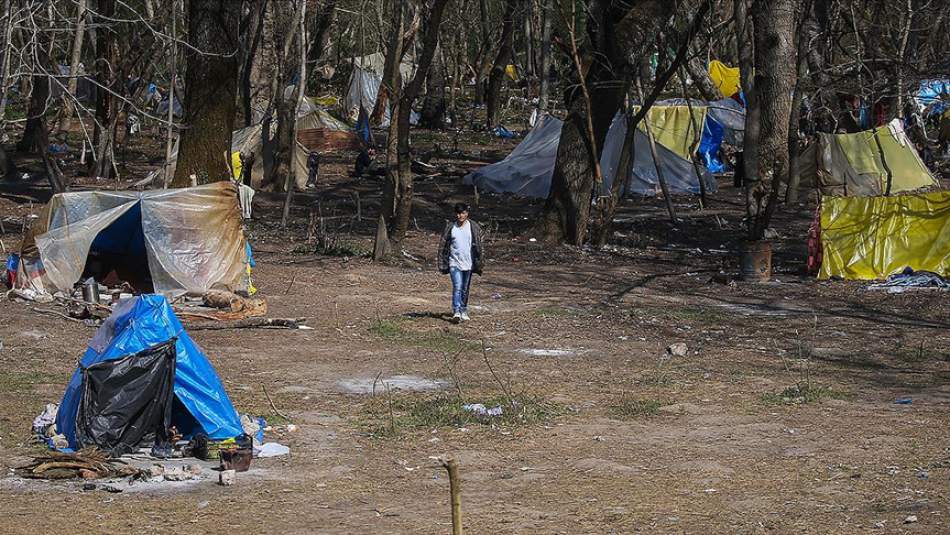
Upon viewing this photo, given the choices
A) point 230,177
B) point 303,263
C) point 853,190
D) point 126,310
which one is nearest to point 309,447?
point 126,310

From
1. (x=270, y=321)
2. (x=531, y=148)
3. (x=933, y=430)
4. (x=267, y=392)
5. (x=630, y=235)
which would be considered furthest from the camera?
(x=531, y=148)

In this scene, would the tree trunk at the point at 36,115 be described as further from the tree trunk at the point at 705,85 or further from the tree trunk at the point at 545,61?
the tree trunk at the point at 705,85

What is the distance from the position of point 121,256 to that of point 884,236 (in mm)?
11086

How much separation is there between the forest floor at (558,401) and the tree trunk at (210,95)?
1940 millimetres

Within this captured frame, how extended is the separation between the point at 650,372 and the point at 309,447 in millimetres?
4403

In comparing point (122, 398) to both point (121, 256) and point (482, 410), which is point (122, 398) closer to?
point (482, 410)

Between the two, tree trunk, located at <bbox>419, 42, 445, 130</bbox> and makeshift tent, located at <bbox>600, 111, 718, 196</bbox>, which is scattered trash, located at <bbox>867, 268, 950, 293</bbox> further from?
tree trunk, located at <bbox>419, 42, 445, 130</bbox>

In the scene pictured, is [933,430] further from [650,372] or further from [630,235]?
[630,235]

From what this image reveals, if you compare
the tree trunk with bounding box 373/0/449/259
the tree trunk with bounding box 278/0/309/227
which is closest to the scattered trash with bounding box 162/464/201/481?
the tree trunk with bounding box 373/0/449/259

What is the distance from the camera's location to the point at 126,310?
934 cm

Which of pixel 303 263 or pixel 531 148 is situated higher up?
pixel 531 148

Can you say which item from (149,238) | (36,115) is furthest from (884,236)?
(36,115)

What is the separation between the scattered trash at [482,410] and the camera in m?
10.6

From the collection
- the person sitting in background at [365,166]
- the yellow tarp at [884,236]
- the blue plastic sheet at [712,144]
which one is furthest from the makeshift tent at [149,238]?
the blue plastic sheet at [712,144]
